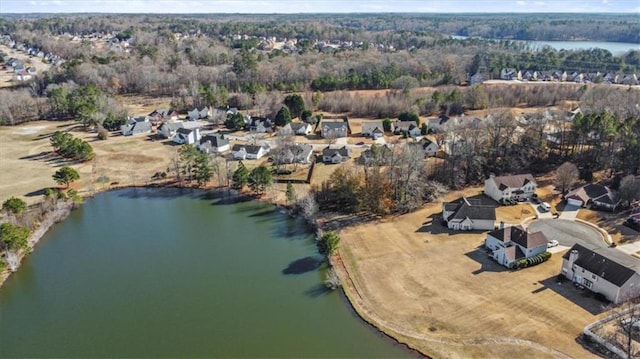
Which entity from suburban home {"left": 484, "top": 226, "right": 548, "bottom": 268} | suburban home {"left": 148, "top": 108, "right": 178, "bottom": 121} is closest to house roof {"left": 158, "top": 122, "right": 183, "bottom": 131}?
suburban home {"left": 148, "top": 108, "right": 178, "bottom": 121}

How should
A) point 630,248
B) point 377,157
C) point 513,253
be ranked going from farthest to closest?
1. point 377,157
2. point 630,248
3. point 513,253

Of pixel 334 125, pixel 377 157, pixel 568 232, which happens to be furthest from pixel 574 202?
pixel 334 125

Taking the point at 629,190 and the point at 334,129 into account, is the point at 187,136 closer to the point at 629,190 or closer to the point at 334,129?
the point at 334,129

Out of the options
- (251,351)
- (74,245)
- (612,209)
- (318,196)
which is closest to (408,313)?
(251,351)

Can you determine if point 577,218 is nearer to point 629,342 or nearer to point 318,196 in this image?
point 629,342

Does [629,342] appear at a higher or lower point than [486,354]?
higher

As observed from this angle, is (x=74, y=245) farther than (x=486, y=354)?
Yes

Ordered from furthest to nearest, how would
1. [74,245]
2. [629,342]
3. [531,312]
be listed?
[74,245] → [531,312] → [629,342]
